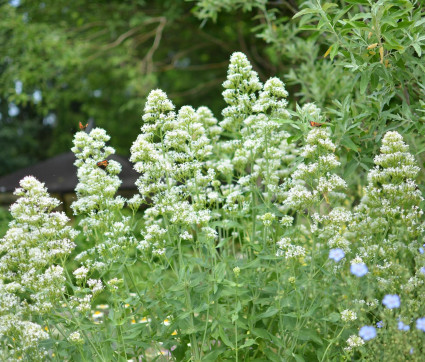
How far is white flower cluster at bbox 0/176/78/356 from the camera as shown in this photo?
2645 millimetres

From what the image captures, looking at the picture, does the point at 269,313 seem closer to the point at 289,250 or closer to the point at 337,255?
the point at 289,250

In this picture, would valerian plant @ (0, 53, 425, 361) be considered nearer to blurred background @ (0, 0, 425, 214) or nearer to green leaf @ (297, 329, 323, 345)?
green leaf @ (297, 329, 323, 345)

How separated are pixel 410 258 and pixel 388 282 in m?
0.72

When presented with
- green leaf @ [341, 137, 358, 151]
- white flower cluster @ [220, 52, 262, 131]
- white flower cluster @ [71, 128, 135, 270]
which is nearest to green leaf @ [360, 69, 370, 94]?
green leaf @ [341, 137, 358, 151]

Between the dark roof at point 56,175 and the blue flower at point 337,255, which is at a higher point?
the blue flower at point 337,255

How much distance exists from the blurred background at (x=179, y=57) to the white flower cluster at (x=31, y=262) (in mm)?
1359

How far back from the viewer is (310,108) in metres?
3.40

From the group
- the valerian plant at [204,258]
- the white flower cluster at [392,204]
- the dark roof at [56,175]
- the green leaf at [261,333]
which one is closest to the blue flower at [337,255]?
the valerian plant at [204,258]

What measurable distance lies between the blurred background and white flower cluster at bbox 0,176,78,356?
1.36 metres

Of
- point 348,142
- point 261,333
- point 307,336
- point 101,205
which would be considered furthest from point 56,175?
point 307,336

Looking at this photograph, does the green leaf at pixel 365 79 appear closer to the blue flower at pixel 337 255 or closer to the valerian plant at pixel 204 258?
the valerian plant at pixel 204 258

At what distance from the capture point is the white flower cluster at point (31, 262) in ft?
8.68

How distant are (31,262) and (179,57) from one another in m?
11.4

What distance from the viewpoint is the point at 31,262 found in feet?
8.90
